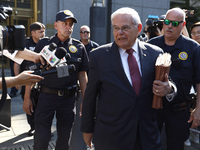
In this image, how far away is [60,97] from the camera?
3166 millimetres

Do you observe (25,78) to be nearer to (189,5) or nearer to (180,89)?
(180,89)

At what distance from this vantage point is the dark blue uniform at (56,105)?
310cm

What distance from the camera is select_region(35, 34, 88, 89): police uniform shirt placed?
316 cm

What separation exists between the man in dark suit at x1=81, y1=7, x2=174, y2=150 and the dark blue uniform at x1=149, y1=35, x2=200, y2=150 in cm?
76

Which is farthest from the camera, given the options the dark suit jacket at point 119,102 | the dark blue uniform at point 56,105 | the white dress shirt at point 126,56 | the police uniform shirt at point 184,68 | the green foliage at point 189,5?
the green foliage at point 189,5

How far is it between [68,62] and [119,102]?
145cm

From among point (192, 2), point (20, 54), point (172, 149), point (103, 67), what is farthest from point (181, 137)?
point (192, 2)

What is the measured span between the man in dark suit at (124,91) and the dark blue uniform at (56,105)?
1.06 metres

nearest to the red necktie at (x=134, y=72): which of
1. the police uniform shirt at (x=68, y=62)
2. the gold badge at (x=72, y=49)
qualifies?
the police uniform shirt at (x=68, y=62)

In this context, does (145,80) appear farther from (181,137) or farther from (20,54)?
(20,54)

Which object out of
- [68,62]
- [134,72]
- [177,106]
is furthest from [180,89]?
[68,62]

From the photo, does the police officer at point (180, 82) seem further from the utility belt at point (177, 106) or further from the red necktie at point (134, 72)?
the red necktie at point (134, 72)

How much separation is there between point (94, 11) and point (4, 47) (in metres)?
9.22

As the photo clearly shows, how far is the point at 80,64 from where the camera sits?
342cm
